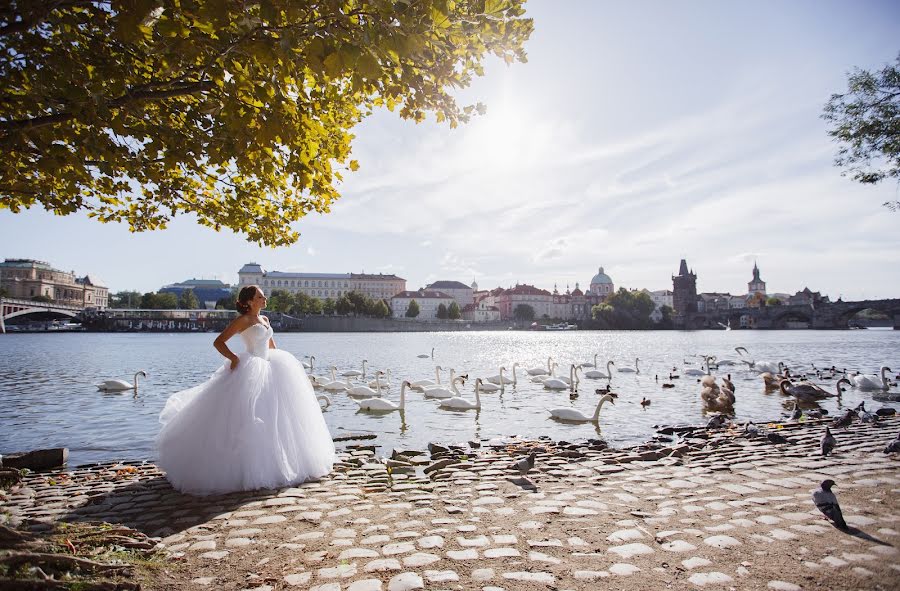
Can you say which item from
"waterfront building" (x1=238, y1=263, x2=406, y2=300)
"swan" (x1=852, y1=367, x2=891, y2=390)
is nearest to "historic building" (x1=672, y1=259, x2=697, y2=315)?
"waterfront building" (x1=238, y1=263, x2=406, y2=300)

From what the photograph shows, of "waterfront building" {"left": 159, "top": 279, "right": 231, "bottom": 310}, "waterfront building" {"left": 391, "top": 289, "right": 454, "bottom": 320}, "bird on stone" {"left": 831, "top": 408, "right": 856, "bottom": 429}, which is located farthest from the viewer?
"waterfront building" {"left": 159, "top": 279, "right": 231, "bottom": 310}

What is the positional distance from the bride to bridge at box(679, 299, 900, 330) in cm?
11924

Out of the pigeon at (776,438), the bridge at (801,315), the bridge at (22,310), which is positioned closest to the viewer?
the pigeon at (776,438)

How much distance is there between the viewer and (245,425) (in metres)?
5.41

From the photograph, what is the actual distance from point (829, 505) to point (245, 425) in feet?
18.7

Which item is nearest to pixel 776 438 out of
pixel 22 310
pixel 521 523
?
pixel 521 523

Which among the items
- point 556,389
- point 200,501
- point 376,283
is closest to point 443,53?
point 200,501

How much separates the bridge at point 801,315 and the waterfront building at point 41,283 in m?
169

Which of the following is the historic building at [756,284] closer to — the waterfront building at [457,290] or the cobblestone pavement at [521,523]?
the waterfront building at [457,290]

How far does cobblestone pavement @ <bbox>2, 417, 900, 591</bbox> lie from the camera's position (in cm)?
328

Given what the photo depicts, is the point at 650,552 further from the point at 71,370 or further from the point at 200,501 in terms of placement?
the point at 71,370

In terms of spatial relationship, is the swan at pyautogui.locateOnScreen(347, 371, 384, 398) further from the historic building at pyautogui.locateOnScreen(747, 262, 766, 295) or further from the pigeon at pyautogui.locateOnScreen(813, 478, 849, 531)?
the historic building at pyautogui.locateOnScreen(747, 262, 766, 295)

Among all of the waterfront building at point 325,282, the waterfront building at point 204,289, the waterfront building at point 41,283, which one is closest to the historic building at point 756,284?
the waterfront building at point 325,282

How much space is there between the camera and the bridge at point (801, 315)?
96.8 m
